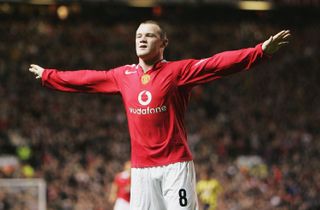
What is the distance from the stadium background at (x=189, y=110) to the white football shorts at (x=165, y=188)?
12.1 m

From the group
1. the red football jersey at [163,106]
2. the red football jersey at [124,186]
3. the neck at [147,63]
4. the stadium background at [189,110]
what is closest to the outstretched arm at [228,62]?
the red football jersey at [163,106]

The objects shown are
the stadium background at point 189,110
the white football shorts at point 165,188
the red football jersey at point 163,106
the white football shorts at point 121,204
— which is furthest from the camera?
the stadium background at point 189,110

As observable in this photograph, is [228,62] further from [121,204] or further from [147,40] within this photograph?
[121,204]

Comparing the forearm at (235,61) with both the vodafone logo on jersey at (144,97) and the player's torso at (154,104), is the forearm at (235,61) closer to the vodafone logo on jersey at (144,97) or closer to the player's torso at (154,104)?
the player's torso at (154,104)

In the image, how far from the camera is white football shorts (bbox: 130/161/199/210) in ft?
18.9

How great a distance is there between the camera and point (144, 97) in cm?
592

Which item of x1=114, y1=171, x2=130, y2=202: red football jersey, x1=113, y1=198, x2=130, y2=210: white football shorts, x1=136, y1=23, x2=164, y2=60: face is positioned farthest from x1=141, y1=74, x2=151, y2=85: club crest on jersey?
x1=113, y1=198, x2=130, y2=210: white football shorts

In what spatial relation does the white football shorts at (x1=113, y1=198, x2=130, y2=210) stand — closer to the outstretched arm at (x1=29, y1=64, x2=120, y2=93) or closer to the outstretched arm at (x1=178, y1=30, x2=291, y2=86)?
the outstretched arm at (x1=29, y1=64, x2=120, y2=93)

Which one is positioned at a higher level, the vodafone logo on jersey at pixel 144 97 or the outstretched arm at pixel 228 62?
the outstretched arm at pixel 228 62

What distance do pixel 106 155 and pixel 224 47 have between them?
919 cm

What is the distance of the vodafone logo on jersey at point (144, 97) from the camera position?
5.90m

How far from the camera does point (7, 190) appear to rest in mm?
17719

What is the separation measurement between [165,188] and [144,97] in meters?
0.77

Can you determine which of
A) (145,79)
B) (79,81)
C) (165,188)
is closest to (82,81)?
(79,81)
